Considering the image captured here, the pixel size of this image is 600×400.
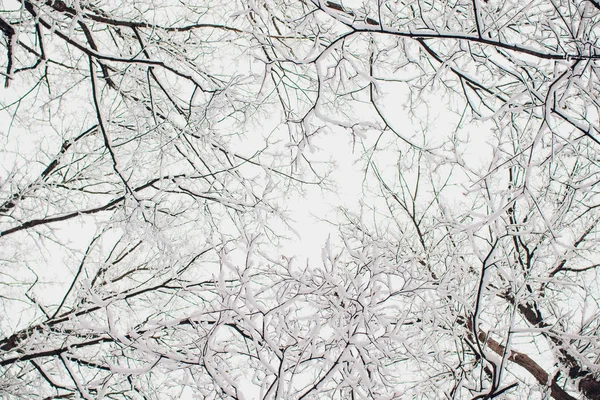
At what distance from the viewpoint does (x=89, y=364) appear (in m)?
3.76

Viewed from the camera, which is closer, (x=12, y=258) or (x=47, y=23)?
(x=47, y=23)

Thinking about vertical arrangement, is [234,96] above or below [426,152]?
above

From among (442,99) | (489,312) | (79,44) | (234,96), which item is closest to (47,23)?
(79,44)

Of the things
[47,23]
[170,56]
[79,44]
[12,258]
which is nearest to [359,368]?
[79,44]

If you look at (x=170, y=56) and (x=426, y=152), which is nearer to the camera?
(x=426, y=152)

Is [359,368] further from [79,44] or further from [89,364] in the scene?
[89,364]

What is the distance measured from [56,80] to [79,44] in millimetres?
1748

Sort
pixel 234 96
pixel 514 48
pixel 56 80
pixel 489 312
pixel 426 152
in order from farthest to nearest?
1. pixel 489 312
2. pixel 56 80
3. pixel 234 96
4. pixel 426 152
5. pixel 514 48

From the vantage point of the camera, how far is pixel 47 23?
262 cm

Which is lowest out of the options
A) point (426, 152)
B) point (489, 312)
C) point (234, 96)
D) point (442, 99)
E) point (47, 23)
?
point (489, 312)

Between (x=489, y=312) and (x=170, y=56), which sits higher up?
(x=170, y=56)

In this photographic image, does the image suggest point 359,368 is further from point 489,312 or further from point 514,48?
point 489,312

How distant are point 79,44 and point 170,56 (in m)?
1.11

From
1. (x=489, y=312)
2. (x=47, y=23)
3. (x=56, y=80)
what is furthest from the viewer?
(x=489, y=312)
